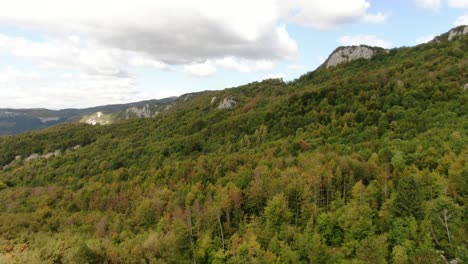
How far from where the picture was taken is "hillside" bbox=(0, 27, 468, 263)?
60250 millimetres

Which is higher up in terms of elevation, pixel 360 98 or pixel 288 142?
pixel 360 98

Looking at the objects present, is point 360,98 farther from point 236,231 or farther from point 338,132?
point 236,231

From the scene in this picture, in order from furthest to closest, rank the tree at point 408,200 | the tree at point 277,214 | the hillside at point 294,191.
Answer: the tree at point 277,214, the tree at point 408,200, the hillside at point 294,191

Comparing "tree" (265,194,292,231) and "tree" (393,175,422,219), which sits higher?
"tree" (393,175,422,219)

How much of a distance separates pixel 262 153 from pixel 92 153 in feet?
402

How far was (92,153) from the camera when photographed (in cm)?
19700

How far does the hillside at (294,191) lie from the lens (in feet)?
198

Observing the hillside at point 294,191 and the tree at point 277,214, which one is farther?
the tree at point 277,214

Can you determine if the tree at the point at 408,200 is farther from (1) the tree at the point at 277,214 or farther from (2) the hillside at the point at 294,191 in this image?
(1) the tree at the point at 277,214

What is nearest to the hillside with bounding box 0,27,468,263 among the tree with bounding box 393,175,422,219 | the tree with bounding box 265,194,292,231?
the tree with bounding box 393,175,422,219

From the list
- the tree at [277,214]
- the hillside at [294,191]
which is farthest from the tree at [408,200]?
the tree at [277,214]

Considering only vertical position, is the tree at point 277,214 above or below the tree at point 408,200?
below

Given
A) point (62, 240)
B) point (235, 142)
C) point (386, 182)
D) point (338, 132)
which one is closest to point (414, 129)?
point (338, 132)

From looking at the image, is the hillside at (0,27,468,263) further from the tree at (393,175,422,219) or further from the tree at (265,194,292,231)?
the tree at (265,194,292,231)
